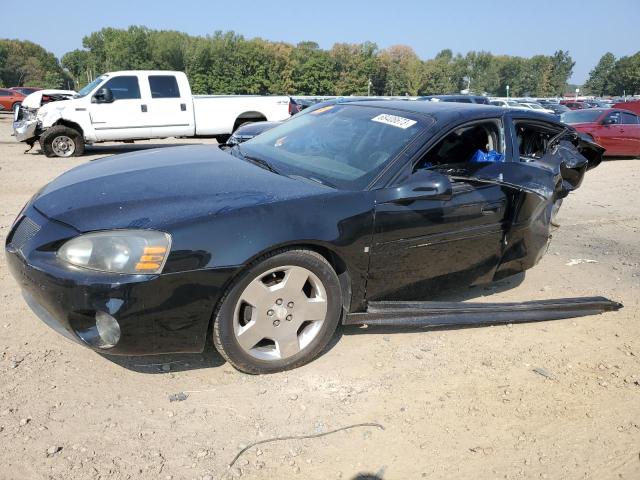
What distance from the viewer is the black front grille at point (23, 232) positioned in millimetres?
2771

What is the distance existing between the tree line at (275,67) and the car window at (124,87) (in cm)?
8638

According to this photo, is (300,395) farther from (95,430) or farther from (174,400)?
(95,430)

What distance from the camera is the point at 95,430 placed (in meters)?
2.48

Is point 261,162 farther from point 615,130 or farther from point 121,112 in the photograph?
point 615,130

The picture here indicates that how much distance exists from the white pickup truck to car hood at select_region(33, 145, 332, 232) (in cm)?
949

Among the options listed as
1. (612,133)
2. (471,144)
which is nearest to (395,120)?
(471,144)

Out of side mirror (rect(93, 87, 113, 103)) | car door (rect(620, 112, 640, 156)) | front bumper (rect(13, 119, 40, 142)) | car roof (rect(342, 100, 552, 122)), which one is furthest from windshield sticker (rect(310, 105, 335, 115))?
car door (rect(620, 112, 640, 156))

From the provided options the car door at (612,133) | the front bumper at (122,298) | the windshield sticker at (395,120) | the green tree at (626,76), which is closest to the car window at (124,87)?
the windshield sticker at (395,120)

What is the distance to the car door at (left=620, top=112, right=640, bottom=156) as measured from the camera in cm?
1457

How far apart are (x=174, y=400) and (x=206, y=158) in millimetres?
1771

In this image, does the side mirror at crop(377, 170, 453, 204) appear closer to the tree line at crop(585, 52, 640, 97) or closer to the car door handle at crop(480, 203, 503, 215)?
the car door handle at crop(480, 203, 503, 215)

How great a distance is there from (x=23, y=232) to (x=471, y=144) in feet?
10.4

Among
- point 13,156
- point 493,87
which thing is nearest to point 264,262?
point 13,156

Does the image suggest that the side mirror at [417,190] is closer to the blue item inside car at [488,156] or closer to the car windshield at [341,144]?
the car windshield at [341,144]
